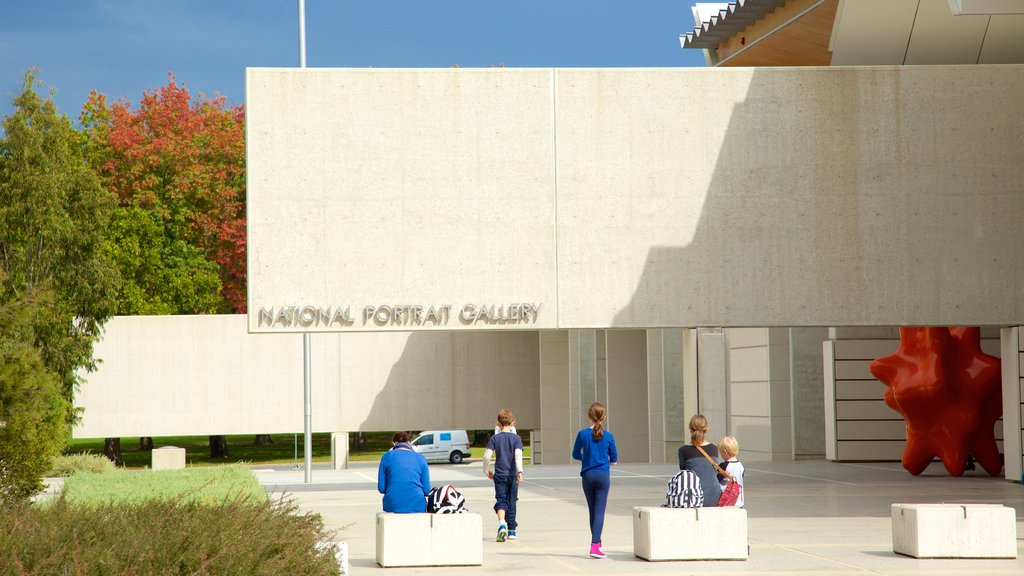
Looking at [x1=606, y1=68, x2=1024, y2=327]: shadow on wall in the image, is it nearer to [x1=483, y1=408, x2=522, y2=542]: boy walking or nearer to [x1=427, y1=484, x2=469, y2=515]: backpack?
[x1=483, y1=408, x2=522, y2=542]: boy walking

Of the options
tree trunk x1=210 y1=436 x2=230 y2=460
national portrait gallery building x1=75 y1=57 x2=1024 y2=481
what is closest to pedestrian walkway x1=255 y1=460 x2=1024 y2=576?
national portrait gallery building x1=75 y1=57 x2=1024 y2=481

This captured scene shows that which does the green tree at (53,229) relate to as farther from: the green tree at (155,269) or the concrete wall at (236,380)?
the green tree at (155,269)

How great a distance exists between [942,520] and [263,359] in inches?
1234

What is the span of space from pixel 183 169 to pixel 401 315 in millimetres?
35167

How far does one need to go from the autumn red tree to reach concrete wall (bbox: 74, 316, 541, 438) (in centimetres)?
1178

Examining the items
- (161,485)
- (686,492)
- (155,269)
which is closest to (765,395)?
(161,485)

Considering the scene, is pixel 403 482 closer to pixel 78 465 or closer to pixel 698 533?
pixel 698 533

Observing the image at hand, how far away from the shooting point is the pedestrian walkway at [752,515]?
13047mm

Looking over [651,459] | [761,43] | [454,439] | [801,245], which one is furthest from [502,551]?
[454,439]

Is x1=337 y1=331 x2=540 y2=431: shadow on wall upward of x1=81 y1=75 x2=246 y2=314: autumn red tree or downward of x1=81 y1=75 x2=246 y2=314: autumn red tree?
downward

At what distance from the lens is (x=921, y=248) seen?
22.6m

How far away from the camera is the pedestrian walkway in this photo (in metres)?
13.0

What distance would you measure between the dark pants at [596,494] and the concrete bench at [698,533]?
0.52m

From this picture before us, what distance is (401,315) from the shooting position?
71.8 ft
